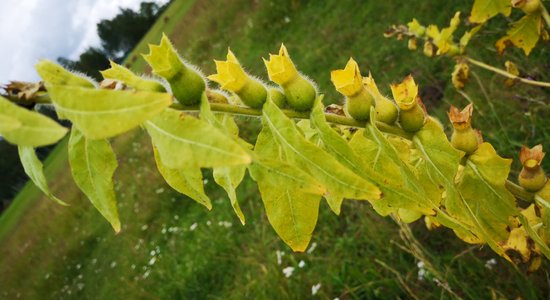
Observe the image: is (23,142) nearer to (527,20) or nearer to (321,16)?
(527,20)

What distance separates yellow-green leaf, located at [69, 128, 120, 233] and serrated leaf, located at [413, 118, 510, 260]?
47 cm

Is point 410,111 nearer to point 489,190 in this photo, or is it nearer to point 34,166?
point 489,190

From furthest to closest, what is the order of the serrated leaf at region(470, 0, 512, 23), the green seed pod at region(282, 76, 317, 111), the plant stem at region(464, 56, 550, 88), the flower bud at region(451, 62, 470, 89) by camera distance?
the flower bud at region(451, 62, 470, 89) < the plant stem at region(464, 56, 550, 88) < the serrated leaf at region(470, 0, 512, 23) < the green seed pod at region(282, 76, 317, 111)

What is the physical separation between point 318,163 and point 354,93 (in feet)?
0.63

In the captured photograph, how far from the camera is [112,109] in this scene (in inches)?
18.4

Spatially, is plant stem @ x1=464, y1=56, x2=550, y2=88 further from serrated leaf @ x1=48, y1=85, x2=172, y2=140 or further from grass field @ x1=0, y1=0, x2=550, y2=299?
serrated leaf @ x1=48, y1=85, x2=172, y2=140

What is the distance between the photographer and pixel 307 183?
0.52 meters

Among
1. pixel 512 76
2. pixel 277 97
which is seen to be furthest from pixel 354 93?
pixel 512 76

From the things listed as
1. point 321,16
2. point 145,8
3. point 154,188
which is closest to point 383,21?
point 321,16

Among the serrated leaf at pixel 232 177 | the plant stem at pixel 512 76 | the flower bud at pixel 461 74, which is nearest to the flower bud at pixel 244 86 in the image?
the serrated leaf at pixel 232 177

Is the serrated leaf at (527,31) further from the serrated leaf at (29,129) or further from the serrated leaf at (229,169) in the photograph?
the serrated leaf at (29,129)

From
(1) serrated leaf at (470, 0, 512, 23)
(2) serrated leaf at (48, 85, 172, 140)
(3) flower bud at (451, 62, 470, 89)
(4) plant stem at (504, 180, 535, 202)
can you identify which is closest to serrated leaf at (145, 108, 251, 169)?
(2) serrated leaf at (48, 85, 172, 140)

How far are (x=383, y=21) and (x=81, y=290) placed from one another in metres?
5.98

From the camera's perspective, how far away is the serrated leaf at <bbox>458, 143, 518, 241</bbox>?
28.8 inches
